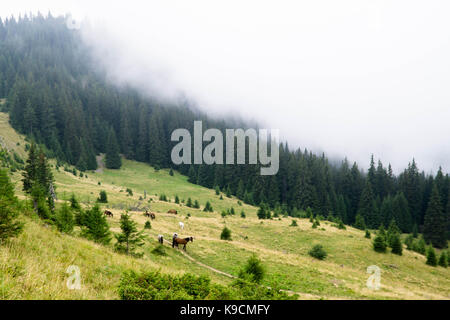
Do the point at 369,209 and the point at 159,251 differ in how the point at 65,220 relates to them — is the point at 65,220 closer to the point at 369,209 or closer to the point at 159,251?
the point at 159,251

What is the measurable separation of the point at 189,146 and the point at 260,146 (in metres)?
43.6

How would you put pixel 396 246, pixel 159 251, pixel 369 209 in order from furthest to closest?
1. pixel 369 209
2. pixel 396 246
3. pixel 159 251

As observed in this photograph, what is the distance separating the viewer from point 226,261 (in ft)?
75.0

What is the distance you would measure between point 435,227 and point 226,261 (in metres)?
77.4

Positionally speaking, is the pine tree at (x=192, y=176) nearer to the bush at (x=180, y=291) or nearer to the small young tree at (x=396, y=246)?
the small young tree at (x=396, y=246)

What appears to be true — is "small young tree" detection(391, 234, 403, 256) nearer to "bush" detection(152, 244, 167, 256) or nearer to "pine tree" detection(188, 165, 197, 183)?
"bush" detection(152, 244, 167, 256)

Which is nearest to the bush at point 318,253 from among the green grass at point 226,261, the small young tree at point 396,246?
the green grass at point 226,261

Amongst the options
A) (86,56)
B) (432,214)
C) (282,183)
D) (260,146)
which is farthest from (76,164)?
(86,56)

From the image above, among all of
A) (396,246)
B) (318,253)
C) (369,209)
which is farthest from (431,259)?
(369,209)

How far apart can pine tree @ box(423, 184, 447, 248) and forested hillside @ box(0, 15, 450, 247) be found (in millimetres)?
221

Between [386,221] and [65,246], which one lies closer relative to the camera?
[65,246]

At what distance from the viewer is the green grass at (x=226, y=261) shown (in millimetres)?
6414

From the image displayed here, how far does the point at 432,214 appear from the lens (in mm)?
68938
